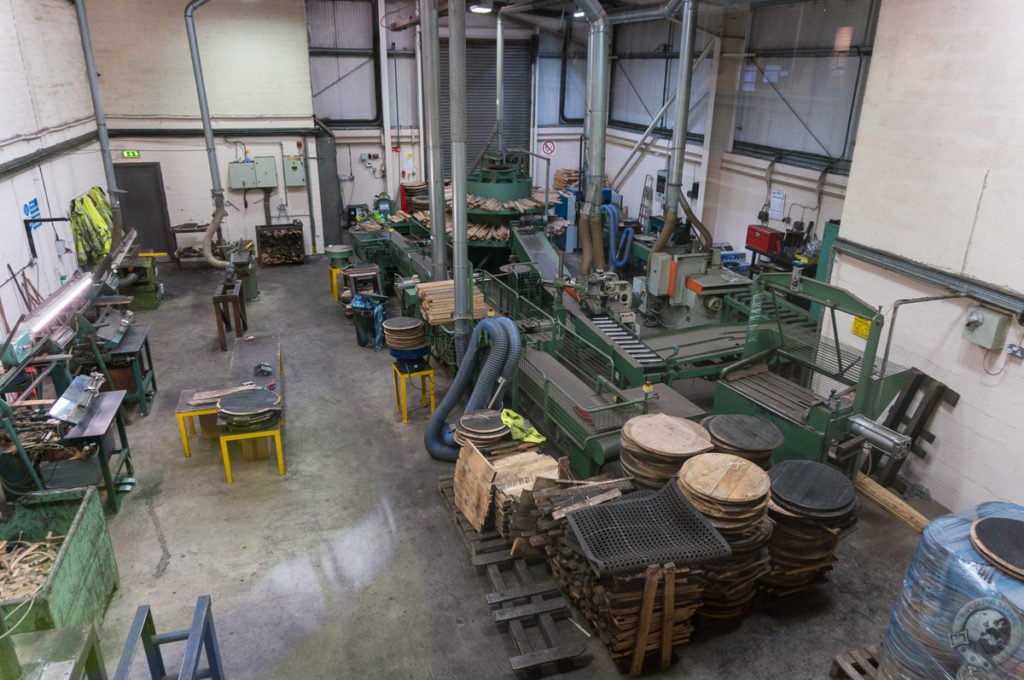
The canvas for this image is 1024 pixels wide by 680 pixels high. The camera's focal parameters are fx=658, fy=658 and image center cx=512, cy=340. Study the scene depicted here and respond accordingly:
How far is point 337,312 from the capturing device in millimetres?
12625

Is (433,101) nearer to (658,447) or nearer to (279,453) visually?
→ (279,453)

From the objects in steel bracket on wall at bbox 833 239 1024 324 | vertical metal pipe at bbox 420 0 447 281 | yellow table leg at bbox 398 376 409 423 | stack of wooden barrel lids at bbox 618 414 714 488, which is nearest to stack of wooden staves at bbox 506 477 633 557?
stack of wooden barrel lids at bbox 618 414 714 488

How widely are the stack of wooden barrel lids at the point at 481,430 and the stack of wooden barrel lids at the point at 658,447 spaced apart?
4.91ft

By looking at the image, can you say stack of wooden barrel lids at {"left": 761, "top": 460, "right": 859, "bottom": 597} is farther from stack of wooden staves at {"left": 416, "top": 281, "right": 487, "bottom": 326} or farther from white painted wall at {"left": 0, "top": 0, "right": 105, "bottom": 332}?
white painted wall at {"left": 0, "top": 0, "right": 105, "bottom": 332}

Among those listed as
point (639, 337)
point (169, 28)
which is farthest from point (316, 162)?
Result: point (639, 337)

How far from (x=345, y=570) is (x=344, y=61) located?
14.5 metres

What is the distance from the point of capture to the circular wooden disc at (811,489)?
17.3 feet

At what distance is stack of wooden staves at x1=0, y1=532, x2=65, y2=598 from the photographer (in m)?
5.03

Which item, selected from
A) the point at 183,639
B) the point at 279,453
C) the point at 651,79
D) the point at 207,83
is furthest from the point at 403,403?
the point at 651,79

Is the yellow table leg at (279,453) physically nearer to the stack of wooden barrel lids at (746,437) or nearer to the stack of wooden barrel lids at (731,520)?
the stack of wooden barrel lids at (731,520)

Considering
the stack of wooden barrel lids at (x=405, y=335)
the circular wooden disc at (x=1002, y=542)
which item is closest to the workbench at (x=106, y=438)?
the stack of wooden barrel lids at (x=405, y=335)

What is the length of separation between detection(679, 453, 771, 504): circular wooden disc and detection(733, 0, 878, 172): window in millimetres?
7509

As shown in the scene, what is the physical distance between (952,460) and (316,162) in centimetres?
1408

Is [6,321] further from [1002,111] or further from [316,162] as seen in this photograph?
[1002,111]
